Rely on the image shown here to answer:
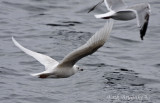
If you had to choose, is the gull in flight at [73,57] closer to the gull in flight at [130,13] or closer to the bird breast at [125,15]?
the gull in flight at [130,13]

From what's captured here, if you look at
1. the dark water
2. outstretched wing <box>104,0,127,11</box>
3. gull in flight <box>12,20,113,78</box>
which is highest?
outstretched wing <box>104,0,127,11</box>

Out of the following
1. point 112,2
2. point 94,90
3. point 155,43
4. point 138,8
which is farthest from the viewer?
point 155,43

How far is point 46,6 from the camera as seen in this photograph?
54.6ft

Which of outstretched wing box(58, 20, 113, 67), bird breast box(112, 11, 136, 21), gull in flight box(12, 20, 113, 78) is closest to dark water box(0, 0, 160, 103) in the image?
gull in flight box(12, 20, 113, 78)

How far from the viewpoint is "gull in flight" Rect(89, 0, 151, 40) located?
1070 cm

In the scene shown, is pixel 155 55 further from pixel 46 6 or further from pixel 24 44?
pixel 46 6

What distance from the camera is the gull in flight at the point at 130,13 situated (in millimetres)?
10699

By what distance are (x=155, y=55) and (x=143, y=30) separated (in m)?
2.40

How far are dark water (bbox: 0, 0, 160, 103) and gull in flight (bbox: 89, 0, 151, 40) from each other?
104 centimetres

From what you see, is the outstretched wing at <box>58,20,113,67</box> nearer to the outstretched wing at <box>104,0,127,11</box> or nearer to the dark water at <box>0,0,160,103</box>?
the dark water at <box>0,0,160,103</box>

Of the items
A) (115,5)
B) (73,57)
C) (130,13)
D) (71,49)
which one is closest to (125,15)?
(130,13)

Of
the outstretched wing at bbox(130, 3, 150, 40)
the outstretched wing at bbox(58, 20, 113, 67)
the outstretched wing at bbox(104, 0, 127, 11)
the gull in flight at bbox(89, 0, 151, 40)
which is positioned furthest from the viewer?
the outstretched wing at bbox(104, 0, 127, 11)

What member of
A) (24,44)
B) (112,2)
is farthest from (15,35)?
(112,2)

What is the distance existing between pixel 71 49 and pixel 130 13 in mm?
1817
